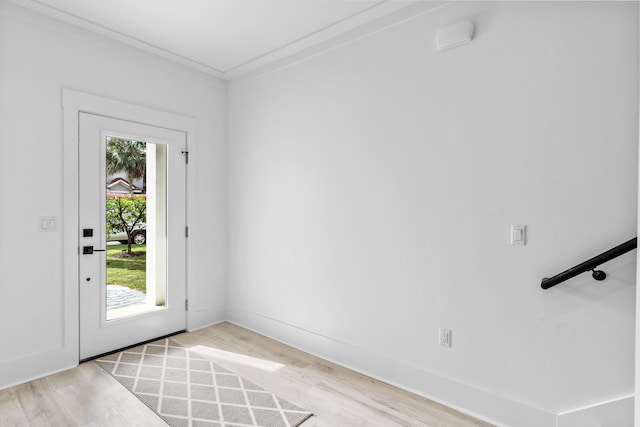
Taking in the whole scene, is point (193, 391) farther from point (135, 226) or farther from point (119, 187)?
point (119, 187)

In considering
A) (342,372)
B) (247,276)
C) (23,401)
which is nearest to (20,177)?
(23,401)

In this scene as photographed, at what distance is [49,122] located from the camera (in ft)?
8.64

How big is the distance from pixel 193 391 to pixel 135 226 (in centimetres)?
157

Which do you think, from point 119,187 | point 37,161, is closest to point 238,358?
point 119,187

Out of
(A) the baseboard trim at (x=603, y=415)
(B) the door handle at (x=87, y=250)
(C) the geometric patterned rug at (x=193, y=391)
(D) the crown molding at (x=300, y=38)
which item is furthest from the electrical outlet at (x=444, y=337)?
(B) the door handle at (x=87, y=250)

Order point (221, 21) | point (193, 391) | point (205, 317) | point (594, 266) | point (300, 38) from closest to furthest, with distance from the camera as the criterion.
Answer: point (594, 266) < point (193, 391) < point (221, 21) < point (300, 38) < point (205, 317)

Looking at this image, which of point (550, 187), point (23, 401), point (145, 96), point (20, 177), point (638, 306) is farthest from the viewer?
point (145, 96)

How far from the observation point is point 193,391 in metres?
2.42

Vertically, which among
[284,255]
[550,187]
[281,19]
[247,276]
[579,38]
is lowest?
[247,276]

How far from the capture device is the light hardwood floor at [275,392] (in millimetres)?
2100

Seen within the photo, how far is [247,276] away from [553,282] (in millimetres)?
2721

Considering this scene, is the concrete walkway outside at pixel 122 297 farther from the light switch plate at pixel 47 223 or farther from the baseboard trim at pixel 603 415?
the baseboard trim at pixel 603 415

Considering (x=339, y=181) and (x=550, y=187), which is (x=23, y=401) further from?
(x=550, y=187)

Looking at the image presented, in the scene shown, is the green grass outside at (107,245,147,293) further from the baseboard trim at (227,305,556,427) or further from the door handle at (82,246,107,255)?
the baseboard trim at (227,305,556,427)
